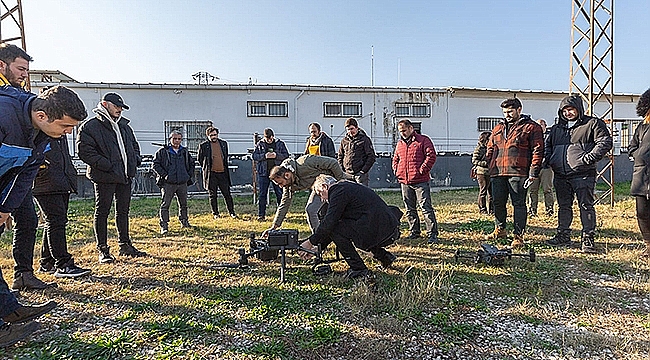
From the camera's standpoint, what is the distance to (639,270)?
4062 mm

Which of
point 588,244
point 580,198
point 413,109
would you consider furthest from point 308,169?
point 413,109

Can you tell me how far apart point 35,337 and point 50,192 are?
5.04 ft

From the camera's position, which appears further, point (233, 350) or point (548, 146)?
point (548, 146)

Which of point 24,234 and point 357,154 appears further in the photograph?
point 357,154

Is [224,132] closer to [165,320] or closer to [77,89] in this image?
[77,89]

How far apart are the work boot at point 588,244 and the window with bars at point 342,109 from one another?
12.2 meters

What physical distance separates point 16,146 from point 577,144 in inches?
207

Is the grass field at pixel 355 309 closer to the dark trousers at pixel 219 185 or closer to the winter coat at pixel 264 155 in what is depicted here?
the dark trousers at pixel 219 185

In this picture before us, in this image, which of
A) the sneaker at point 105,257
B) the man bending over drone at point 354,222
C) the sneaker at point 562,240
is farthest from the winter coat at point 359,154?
the sneaker at point 105,257

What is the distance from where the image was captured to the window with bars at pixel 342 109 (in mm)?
16297

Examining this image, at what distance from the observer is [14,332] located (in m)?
2.71

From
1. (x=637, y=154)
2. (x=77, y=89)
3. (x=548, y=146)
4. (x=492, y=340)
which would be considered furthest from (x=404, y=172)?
(x=77, y=89)

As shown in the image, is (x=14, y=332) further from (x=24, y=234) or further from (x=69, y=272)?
(x=69, y=272)

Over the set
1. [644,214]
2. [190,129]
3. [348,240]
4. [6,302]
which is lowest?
[6,302]
